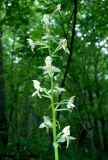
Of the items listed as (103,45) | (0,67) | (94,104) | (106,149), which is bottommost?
(106,149)

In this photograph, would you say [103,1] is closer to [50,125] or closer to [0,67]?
[0,67]

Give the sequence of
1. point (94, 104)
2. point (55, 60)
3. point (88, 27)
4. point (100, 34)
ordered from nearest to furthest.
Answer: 1. point (55, 60)
2. point (88, 27)
3. point (100, 34)
4. point (94, 104)

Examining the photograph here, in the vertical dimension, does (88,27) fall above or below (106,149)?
above

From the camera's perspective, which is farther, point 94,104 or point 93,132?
point 94,104

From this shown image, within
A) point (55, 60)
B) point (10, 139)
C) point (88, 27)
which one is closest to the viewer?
point (55, 60)

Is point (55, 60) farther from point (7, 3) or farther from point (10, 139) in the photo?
point (10, 139)

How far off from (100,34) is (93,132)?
3.07 meters

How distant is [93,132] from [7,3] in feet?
18.0

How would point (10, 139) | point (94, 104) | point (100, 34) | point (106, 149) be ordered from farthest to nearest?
point (106, 149) < point (94, 104) < point (10, 139) < point (100, 34)

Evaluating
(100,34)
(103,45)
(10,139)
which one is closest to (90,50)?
(103,45)

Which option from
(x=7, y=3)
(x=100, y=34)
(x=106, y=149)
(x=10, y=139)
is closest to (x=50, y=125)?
(x=7, y=3)

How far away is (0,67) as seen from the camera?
9.68 meters

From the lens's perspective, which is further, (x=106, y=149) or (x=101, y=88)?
(x=106, y=149)

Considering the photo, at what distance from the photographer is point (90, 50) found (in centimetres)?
1018
